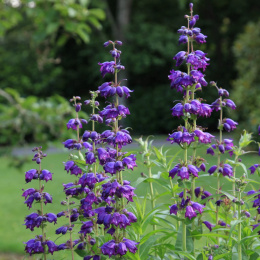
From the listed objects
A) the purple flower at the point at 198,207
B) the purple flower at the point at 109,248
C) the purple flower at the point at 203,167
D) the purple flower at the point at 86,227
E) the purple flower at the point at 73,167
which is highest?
the purple flower at the point at 203,167

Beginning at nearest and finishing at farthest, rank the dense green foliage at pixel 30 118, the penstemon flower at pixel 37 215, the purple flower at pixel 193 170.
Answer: the purple flower at pixel 193 170, the penstemon flower at pixel 37 215, the dense green foliage at pixel 30 118

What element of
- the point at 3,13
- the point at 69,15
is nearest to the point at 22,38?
the point at 3,13

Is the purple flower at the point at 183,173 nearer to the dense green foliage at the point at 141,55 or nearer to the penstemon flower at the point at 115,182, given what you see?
the penstemon flower at the point at 115,182

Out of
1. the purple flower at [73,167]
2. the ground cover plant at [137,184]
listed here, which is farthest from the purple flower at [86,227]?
the purple flower at [73,167]

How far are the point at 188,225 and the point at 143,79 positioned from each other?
17722mm

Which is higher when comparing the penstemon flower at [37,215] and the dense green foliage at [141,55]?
the dense green foliage at [141,55]

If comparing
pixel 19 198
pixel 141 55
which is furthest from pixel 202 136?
pixel 141 55

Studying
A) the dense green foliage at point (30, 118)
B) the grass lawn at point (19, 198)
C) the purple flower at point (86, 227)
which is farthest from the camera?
the grass lawn at point (19, 198)

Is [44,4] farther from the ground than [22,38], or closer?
closer

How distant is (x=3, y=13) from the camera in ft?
18.4

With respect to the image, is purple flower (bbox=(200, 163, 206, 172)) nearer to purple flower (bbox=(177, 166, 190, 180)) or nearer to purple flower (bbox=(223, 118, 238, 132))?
purple flower (bbox=(223, 118, 238, 132))

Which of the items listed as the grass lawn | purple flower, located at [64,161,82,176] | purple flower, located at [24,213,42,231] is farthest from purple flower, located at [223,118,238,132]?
purple flower, located at [24,213,42,231]

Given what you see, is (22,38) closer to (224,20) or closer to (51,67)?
(51,67)

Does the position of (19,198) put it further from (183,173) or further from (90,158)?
(183,173)
